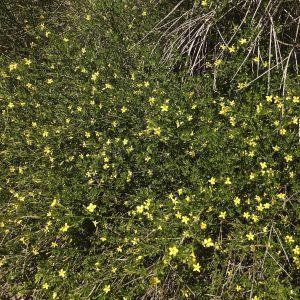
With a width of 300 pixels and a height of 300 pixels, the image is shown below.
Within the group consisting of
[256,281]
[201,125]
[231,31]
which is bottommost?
[256,281]

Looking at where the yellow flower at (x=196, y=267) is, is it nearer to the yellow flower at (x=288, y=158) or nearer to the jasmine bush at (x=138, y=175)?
the jasmine bush at (x=138, y=175)

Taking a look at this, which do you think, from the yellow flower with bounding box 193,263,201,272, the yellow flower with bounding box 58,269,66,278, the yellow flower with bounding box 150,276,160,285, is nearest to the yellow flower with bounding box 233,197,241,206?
the yellow flower with bounding box 193,263,201,272

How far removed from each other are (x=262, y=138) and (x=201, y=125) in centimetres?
55

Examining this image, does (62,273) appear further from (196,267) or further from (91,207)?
(196,267)

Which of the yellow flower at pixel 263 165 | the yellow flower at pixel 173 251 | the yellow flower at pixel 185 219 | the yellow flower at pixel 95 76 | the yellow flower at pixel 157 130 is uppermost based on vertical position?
the yellow flower at pixel 95 76

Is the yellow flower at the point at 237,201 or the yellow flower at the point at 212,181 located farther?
the yellow flower at the point at 212,181

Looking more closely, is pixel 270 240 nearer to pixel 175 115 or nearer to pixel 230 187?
pixel 230 187

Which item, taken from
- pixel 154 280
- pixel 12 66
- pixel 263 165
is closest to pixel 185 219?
pixel 154 280

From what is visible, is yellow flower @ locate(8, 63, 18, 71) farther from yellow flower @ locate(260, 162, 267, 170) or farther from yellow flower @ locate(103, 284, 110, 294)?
yellow flower @ locate(260, 162, 267, 170)

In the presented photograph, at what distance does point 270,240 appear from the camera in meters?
2.85

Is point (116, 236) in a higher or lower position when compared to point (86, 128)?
lower

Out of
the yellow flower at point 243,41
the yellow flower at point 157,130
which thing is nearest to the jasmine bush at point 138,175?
the yellow flower at point 157,130

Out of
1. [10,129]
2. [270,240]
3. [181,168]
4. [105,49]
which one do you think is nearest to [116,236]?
[181,168]

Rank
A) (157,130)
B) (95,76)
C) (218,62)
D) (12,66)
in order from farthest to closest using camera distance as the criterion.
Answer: (12,66) < (95,76) < (218,62) < (157,130)
